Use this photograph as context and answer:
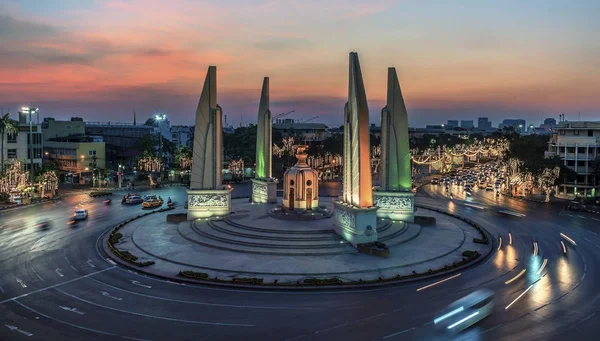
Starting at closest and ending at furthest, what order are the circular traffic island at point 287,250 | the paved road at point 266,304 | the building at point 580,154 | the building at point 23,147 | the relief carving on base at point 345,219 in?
the paved road at point 266,304
the circular traffic island at point 287,250
the relief carving on base at point 345,219
the building at point 580,154
the building at point 23,147

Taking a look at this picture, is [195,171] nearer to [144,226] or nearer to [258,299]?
[144,226]

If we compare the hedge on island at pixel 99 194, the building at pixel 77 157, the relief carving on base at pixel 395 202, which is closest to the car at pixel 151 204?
the hedge on island at pixel 99 194

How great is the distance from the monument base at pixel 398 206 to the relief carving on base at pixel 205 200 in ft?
52.8

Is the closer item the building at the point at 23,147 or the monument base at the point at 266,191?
the monument base at the point at 266,191

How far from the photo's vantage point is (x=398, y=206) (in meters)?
44.2

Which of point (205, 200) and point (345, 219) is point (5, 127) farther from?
point (345, 219)

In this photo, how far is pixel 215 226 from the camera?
39.9 metres

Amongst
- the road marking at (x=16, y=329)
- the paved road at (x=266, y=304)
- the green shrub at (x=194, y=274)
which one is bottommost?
the road marking at (x=16, y=329)

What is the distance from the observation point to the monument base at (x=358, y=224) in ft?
113

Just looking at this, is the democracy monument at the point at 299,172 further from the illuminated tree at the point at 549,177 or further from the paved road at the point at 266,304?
the illuminated tree at the point at 549,177

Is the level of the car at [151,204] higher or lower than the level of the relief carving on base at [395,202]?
lower

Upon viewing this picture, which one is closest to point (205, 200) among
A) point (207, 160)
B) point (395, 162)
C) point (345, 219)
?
point (207, 160)

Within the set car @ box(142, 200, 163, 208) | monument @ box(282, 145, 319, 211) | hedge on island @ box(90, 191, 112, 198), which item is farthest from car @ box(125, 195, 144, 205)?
monument @ box(282, 145, 319, 211)

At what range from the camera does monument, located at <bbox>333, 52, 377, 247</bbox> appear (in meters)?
34.6
